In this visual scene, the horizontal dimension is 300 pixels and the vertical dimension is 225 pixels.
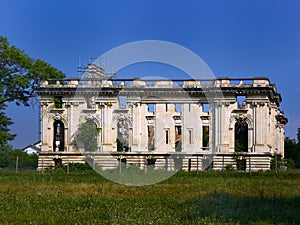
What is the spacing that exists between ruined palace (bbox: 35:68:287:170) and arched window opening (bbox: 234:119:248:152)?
0.13 meters

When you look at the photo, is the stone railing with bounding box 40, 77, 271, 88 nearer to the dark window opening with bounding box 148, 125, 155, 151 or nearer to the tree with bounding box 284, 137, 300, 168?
the dark window opening with bounding box 148, 125, 155, 151

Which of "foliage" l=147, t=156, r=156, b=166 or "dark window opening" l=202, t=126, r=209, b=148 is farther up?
"dark window opening" l=202, t=126, r=209, b=148

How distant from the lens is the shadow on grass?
549 inches

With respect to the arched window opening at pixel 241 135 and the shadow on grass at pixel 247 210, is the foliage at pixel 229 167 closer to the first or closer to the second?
the arched window opening at pixel 241 135

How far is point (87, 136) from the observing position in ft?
207

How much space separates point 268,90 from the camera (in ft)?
200

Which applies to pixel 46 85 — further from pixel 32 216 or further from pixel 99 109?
pixel 32 216

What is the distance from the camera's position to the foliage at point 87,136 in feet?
205

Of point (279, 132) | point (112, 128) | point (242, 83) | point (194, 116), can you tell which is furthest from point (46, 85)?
point (279, 132)

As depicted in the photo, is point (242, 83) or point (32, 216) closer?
point (32, 216)

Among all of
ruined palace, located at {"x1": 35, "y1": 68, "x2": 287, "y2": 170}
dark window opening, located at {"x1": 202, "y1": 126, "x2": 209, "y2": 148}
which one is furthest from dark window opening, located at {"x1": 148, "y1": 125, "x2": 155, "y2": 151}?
dark window opening, located at {"x1": 202, "y1": 126, "x2": 209, "y2": 148}

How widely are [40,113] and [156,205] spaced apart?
162ft

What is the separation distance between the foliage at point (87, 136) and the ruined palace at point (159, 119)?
7.8 inches

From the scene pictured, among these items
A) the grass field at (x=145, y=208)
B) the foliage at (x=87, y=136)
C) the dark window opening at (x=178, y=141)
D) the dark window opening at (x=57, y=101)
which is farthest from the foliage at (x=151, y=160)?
the grass field at (x=145, y=208)
